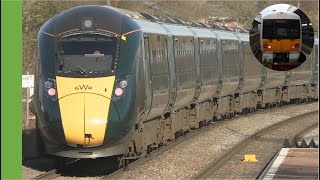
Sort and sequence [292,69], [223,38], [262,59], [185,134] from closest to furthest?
1. [185,134]
2. [223,38]
3. [262,59]
4. [292,69]

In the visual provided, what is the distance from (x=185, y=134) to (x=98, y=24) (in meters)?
8.19

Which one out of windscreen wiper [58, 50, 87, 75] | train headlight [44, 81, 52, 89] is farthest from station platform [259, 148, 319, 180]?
train headlight [44, 81, 52, 89]

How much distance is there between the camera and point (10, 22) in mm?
9391

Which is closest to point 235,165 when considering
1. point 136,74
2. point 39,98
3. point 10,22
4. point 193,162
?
point 193,162

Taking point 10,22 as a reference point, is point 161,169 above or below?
below

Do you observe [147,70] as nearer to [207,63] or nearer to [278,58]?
[207,63]

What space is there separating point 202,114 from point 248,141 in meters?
2.99

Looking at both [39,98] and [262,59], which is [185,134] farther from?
[262,59]

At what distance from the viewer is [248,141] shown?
20516mm

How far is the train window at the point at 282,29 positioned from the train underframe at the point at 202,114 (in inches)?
106

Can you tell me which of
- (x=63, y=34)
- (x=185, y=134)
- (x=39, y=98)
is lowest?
(x=185, y=134)

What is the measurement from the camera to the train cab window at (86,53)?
526 inches

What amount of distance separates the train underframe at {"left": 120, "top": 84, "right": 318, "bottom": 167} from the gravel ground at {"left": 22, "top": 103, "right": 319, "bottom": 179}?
1.05ft

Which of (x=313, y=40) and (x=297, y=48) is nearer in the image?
(x=297, y=48)
